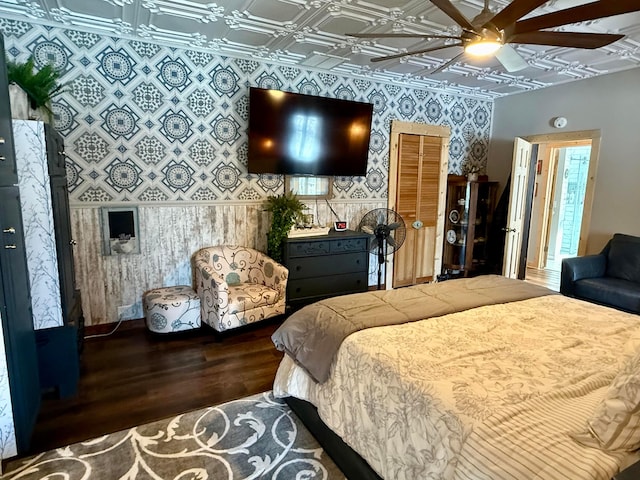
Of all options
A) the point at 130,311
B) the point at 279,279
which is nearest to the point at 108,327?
the point at 130,311

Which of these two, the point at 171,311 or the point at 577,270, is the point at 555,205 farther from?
the point at 171,311

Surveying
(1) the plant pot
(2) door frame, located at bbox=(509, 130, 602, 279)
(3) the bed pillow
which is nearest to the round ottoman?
(1) the plant pot

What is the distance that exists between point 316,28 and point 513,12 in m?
1.73

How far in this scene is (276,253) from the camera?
3.95 meters

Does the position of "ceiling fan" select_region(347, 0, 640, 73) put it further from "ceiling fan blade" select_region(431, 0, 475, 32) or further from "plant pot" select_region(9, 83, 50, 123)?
"plant pot" select_region(9, 83, 50, 123)

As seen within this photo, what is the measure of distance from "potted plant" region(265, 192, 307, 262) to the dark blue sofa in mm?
2852

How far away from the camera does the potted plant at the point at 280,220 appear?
12.7 feet

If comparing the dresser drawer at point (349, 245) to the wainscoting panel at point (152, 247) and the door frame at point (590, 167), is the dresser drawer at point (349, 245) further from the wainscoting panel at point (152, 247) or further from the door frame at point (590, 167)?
the door frame at point (590, 167)

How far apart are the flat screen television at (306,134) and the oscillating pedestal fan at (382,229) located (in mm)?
549

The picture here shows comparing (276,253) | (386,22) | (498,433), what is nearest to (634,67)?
(386,22)

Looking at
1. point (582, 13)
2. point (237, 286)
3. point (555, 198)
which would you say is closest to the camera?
point (582, 13)

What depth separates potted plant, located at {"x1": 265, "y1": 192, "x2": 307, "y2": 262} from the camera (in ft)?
12.7

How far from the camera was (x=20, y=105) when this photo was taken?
2.30 m

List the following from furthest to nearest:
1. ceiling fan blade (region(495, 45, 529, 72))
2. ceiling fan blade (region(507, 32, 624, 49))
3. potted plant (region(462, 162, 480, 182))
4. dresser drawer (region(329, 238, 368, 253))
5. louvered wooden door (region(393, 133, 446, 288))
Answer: potted plant (region(462, 162, 480, 182)), louvered wooden door (region(393, 133, 446, 288)), dresser drawer (region(329, 238, 368, 253)), ceiling fan blade (region(495, 45, 529, 72)), ceiling fan blade (region(507, 32, 624, 49))
